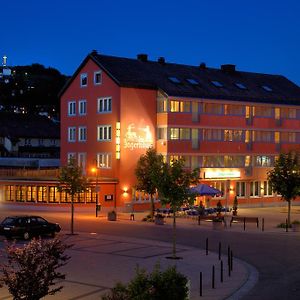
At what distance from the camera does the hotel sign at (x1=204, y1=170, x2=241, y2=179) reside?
64.3 meters

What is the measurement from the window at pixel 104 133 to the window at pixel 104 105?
4.91 feet

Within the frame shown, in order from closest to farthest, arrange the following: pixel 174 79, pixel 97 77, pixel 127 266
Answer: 1. pixel 127 266
2. pixel 97 77
3. pixel 174 79

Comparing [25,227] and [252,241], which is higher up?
[25,227]

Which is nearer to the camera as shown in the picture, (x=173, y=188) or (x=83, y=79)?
(x=173, y=188)

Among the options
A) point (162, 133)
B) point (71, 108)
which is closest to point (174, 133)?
point (162, 133)

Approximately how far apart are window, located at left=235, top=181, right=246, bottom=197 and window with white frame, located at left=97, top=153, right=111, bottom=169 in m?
Answer: 14.4

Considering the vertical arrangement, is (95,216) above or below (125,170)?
below

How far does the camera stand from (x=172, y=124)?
61781mm

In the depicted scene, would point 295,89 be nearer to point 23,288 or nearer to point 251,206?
point 251,206

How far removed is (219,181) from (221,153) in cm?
280

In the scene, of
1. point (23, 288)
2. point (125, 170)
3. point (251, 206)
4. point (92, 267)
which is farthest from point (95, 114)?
point (23, 288)

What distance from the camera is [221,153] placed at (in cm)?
6594

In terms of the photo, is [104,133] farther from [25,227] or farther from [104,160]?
[25,227]

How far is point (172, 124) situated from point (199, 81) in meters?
7.89
